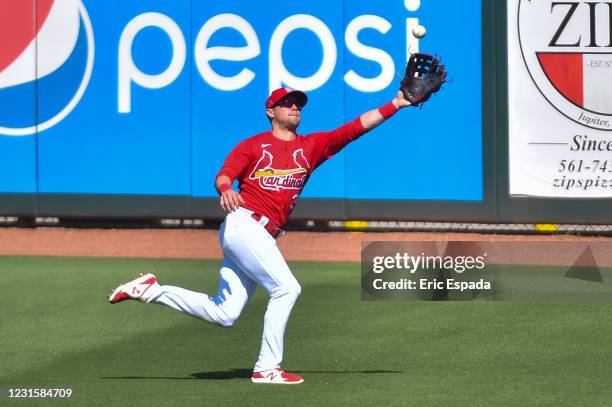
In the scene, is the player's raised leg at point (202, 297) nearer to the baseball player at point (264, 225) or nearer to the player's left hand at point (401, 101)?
the baseball player at point (264, 225)

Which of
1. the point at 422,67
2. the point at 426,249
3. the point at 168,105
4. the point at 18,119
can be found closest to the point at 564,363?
the point at 422,67

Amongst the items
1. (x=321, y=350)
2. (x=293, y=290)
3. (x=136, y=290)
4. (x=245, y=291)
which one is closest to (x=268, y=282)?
(x=293, y=290)

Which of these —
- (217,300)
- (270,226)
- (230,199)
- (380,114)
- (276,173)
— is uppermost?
(380,114)

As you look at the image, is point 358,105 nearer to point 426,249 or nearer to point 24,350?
point 426,249

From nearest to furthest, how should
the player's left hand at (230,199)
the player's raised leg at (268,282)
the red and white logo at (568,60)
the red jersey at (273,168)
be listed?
1. the player's left hand at (230,199)
2. the player's raised leg at (268,282)
3. the red jersey at (273,168)
4. the red and white logo at (568,60)

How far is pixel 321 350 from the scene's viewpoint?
1012 centimetres

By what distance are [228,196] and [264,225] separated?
421 millimetres

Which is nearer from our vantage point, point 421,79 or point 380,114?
point 380,114

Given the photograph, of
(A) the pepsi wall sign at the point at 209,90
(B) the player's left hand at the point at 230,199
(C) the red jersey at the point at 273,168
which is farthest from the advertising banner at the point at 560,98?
(B) the player's left hand at the point at 230,199

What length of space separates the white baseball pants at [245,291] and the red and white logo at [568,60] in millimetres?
7309

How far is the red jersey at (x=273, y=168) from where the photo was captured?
29.0 ft

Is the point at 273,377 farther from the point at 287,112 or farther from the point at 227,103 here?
the point at 227,103

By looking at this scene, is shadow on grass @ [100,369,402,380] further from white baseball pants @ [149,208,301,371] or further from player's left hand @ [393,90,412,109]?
player's left hand @ [393,90,412,109]

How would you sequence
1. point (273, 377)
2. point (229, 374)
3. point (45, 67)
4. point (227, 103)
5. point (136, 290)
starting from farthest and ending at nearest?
point (45, 67)
point (227, 103)
point (229, 374)
point (136, 290)
point (273, 377)
